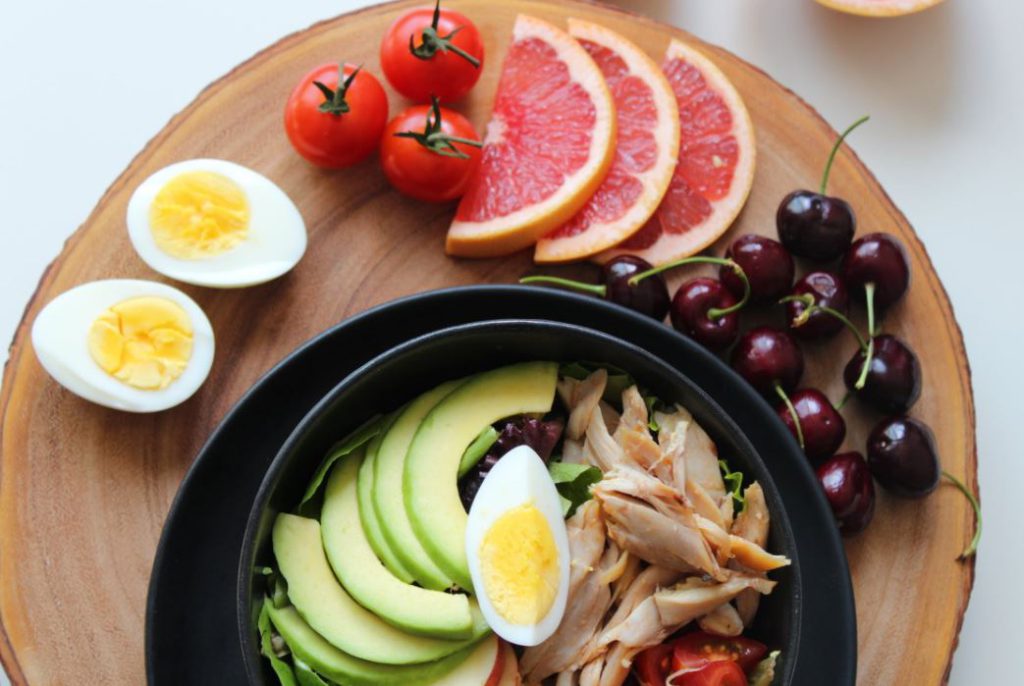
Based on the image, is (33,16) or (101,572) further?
(33,16)

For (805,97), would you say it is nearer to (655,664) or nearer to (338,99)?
(338,99)

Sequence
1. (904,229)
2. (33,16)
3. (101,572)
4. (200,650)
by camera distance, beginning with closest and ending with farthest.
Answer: (200,650) < (101,572) < (904,229) < (33,16)

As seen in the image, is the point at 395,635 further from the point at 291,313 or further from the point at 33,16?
the point at 33,16

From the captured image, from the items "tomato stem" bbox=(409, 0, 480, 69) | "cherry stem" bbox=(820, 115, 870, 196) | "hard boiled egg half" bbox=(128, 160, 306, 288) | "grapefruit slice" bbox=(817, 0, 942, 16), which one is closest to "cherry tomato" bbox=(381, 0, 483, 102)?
"tomato stem" bbox=(409, 0, 480, 69)

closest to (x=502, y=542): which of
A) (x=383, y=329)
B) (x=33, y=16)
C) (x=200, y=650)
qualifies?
(x=383, y=329)

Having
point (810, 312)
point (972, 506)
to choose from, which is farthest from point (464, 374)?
point (972, 506)

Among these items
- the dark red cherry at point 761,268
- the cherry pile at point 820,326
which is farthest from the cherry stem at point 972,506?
the dark red cherry at point 761,268
